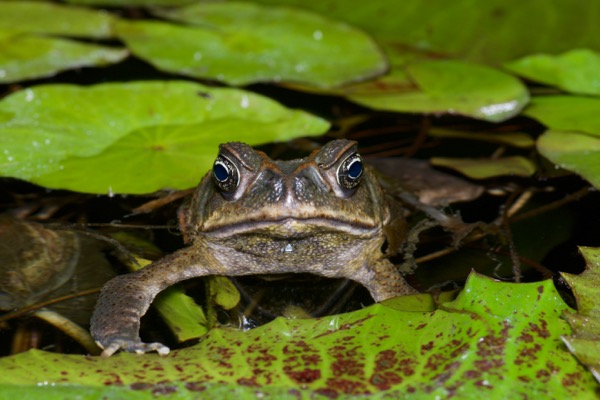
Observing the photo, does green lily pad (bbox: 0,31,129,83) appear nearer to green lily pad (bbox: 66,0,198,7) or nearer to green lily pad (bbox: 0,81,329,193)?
green lily pad (bbox: 0,81,329,193)

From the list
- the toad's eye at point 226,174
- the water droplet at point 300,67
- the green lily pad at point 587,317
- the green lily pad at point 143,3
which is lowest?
the green lily pad at point 587,317

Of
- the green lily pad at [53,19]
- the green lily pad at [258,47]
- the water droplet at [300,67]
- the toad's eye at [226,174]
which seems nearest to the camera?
the toad's eye at [226,174]

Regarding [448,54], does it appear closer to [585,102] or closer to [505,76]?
[505,76]

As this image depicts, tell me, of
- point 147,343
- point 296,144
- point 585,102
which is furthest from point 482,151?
point 147,343

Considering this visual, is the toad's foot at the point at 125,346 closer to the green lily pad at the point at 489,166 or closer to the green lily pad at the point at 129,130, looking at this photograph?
the green lily pad at the point at 129,130

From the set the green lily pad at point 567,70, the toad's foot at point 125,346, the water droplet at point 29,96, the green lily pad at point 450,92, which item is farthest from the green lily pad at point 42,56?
the green lily pad at point 567,70

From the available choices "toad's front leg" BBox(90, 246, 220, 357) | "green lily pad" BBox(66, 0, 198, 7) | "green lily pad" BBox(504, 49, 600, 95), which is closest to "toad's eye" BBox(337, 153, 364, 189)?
"toad's front leg" BBox(90, 246, 220, 357)

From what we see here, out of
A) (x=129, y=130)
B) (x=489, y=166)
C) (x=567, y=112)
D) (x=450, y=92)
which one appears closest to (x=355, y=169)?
(x=489, y=166)
